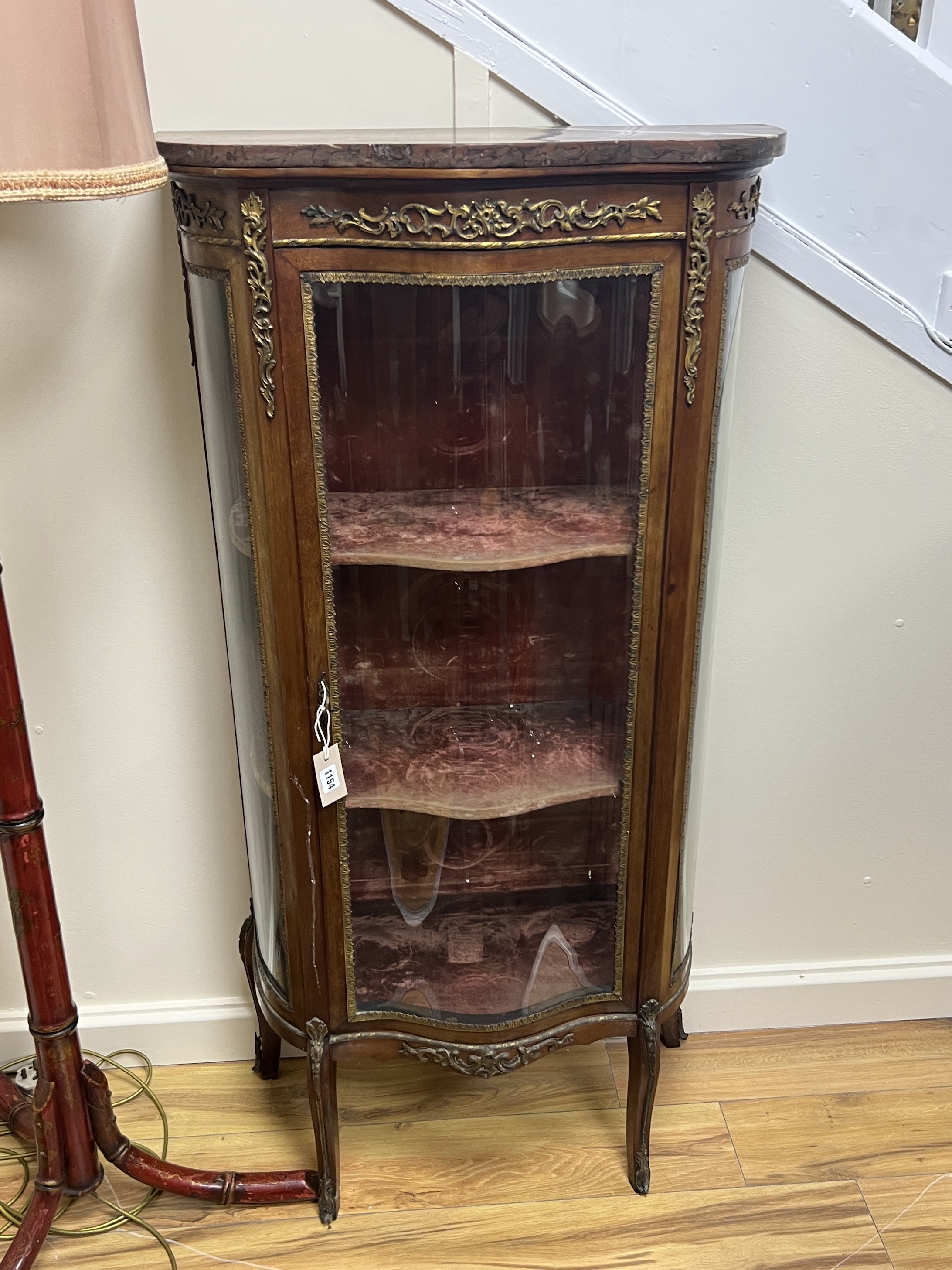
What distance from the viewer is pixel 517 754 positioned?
1376 millimetres

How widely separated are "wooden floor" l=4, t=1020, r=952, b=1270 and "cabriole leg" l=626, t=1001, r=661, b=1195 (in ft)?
0.11

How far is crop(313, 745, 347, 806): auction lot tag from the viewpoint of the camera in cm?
132

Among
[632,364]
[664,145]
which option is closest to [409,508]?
[632,364]

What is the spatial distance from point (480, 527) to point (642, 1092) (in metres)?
0.82

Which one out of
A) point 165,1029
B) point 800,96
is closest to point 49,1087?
point 165,1029

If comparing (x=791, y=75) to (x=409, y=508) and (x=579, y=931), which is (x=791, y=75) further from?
(x=579, y=931)

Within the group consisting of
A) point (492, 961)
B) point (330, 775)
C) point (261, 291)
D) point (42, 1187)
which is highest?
point (261, 291)

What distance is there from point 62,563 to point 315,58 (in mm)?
716

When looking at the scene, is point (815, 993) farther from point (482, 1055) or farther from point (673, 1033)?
point (482, 1055)

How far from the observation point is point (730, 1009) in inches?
72.6

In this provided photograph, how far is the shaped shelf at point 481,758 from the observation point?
136 centimetres

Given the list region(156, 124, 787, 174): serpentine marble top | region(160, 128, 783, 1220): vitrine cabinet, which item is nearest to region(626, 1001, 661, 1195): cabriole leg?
region(160, 128, 783, 1220): vitrine cabinet

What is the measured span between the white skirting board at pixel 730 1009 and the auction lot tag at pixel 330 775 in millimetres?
632

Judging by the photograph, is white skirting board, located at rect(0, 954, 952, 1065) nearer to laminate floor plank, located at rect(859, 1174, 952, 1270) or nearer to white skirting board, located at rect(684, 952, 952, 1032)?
white skirting board, located at rect(684, 952, 952, 1032)
